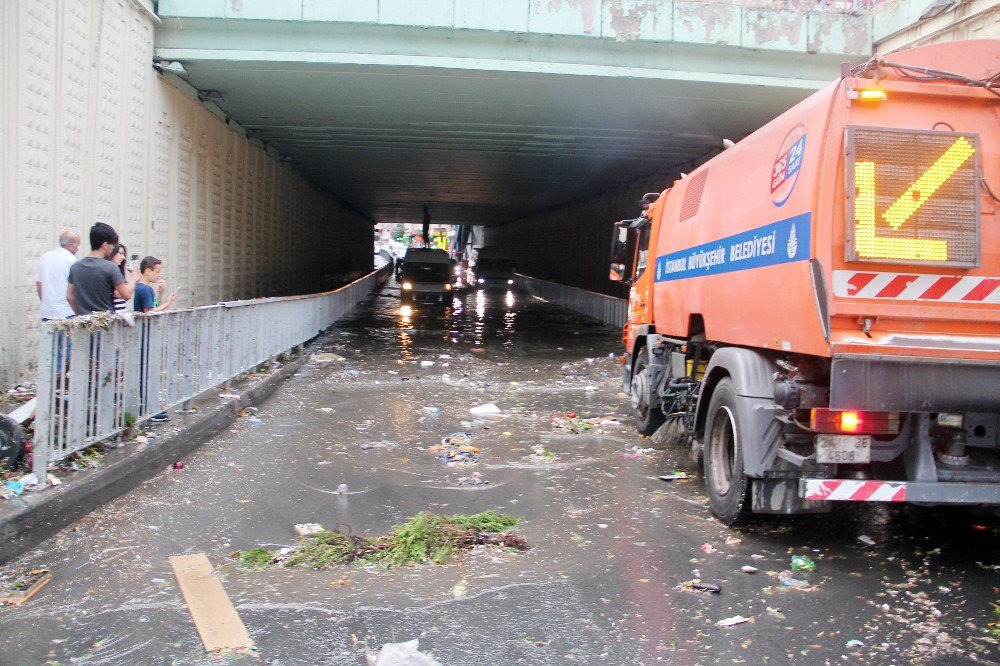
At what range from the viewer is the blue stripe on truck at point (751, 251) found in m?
4.81

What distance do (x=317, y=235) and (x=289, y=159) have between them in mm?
8828

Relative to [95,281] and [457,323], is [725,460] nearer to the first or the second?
[95,281]

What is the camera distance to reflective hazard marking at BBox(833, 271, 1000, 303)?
4.57 m

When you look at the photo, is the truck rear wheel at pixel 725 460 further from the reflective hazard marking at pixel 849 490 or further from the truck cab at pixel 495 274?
the truck cab at pixel 495 274

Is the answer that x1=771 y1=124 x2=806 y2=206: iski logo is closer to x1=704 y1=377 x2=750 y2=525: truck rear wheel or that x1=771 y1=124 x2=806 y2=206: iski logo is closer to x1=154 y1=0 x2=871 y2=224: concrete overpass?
x1=704 y1=377 x2=750 y2=525: truck rear wheel

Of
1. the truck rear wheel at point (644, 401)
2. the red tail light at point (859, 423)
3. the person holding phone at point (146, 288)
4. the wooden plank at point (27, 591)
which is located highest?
the person holding phone at point (146, 288)

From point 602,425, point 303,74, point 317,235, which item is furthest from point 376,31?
point 317,235

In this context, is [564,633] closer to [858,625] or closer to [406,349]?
[858,625]

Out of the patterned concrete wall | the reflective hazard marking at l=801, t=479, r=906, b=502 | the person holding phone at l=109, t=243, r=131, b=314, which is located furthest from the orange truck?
the patterned concrete wall

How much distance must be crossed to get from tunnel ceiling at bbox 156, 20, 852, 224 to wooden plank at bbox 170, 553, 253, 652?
1041 cm

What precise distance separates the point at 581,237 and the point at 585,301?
7.62m

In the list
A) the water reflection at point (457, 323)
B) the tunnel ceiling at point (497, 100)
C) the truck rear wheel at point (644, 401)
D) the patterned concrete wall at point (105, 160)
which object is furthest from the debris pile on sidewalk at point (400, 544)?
the water reflection at point (457, 323)

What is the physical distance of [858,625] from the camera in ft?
13.2

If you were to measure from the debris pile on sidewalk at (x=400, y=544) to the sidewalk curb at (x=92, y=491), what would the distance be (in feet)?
4.16
